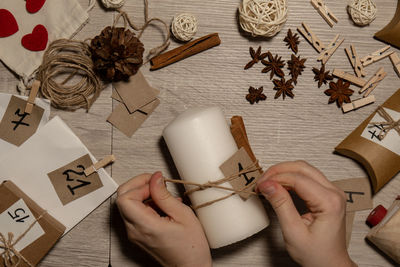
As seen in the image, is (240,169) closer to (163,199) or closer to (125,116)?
(163,199)

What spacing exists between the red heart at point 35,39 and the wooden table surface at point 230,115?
0.10 meters

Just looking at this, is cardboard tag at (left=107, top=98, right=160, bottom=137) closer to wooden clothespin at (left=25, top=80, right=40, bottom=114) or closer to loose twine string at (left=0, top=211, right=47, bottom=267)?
wooden clothespin at (left=25, top=80, right=40, bottom=114)

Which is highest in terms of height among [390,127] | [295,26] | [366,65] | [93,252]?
[295,26]

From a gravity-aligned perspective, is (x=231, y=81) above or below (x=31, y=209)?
above

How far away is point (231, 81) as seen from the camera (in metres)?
1.08

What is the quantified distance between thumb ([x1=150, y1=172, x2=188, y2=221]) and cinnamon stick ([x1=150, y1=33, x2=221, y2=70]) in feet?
1.07

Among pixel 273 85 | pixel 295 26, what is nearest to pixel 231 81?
pixel 273 85

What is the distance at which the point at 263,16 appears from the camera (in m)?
0.99

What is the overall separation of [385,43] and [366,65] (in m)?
0.09

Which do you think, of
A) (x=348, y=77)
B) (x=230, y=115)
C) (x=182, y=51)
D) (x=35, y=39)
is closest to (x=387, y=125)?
(x=348, y=77)

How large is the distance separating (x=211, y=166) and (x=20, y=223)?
53 cm

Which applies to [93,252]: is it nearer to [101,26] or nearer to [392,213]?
[101,26]

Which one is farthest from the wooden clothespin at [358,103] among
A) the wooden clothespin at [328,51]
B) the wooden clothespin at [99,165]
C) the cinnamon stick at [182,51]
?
the wooden clothespin at [99,165]

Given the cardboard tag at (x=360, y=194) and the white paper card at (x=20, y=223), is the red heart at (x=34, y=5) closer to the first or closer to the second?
the white paper card at (x=20, y=223)
